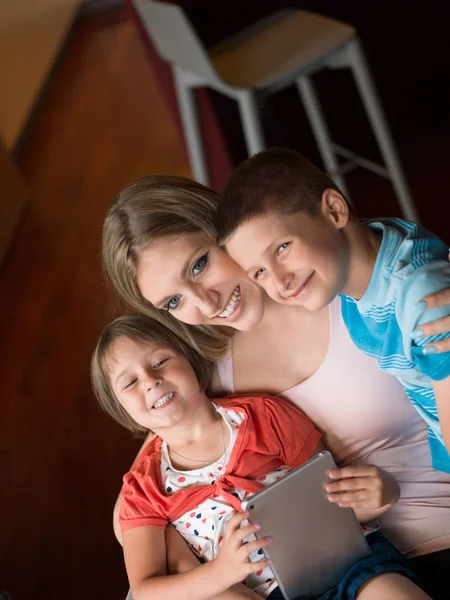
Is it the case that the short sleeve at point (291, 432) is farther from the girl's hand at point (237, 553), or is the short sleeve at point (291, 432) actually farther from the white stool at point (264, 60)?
the white stool at point (264, 60)

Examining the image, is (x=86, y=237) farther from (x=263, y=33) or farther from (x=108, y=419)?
(x=263, y=33)

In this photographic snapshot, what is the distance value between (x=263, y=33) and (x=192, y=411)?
1513 mm

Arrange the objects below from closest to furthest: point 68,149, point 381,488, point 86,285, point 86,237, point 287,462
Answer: point 381,488 < point 287,462 < point 86,285 < point 86,237 < point 68,149

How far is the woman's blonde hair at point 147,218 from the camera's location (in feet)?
3.94

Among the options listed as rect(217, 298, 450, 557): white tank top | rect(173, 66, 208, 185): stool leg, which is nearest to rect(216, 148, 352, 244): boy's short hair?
rect(217, 298, 450, 557): white tank top

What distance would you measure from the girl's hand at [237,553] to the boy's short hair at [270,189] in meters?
0.38

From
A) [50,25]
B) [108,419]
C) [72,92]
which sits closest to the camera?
[108,419]

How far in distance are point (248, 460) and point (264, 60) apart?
138cm

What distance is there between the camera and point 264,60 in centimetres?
227

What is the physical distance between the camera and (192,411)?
129cm

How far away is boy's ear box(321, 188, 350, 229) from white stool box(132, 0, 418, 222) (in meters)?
1.14

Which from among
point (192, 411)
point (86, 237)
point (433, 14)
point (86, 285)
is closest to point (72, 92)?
point (86, 237)

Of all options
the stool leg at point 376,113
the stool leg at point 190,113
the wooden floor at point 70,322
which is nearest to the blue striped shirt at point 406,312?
the wooden floor at point 70,322

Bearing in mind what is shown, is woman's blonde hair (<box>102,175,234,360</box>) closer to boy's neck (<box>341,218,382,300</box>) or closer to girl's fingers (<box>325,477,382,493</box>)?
boy's neck (<box>341,218,382,300</box>)
